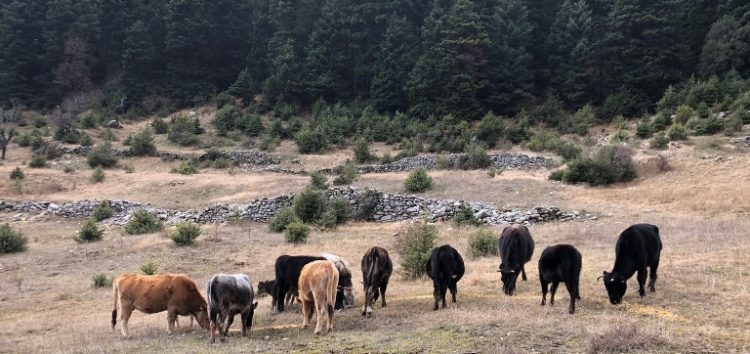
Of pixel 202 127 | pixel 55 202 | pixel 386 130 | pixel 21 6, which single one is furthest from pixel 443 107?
pixel 21 6

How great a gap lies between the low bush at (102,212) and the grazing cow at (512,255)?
906 inches

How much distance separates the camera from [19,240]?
72.9 ft

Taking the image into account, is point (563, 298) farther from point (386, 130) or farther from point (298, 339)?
point (386, 130)

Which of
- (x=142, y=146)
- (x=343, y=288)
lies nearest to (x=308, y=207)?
(x=343, y=288)

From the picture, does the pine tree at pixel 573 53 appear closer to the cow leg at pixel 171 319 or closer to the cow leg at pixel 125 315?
the cow leg at pixel 171 319

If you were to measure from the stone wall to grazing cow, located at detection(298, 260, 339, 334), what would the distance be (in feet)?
48.2

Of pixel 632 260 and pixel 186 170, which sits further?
pixel 186 170

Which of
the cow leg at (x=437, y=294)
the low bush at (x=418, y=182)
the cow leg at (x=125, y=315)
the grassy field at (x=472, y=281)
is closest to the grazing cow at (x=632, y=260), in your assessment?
the grassy field at (x=472, y=281)

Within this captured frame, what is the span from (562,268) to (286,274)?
514 cm

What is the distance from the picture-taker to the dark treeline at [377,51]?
48.2m

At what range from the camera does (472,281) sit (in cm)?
1285

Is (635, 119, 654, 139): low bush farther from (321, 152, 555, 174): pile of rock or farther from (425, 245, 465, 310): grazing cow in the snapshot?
(425, 245, 465, 310): grazing cow

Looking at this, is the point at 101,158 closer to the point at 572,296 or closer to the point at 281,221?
the point at 281,221

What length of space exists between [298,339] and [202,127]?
2057 inches
